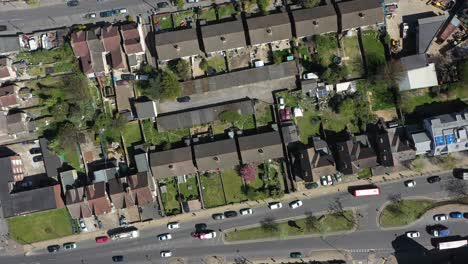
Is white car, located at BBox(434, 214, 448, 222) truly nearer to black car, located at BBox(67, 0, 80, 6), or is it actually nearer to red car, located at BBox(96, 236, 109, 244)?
red car, located at BBox(96, 236, 109, 244)

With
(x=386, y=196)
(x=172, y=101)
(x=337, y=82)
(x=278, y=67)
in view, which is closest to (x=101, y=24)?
(x=172, y=101)

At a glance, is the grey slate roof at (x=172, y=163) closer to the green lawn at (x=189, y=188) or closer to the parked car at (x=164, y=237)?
the green lawn at (x=189, y=188)

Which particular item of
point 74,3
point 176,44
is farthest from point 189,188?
point 74,3

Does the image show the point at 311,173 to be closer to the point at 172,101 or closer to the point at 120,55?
the point at 172,101

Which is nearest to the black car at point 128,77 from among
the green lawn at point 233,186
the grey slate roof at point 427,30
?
the green lawn at point 233,186

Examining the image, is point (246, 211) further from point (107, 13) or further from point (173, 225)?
point (107, 13)
